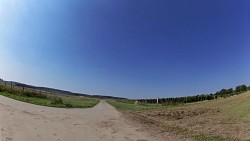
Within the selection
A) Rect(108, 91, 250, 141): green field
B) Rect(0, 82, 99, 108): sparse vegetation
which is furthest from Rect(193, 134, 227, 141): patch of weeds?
Rect(0, 82, 99, 108): sparse vegetation

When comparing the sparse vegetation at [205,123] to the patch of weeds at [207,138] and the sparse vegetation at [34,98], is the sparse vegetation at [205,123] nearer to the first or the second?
the patch of weeds at [207,138]

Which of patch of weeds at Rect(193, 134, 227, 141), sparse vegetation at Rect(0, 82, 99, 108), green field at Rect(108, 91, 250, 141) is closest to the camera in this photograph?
patch of weeds at Rect(193, 134, 227, 141)

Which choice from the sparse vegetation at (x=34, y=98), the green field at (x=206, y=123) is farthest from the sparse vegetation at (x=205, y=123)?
the sparse vegetation at (x=34, y=98)

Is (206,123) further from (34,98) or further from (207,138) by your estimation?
(34,98)

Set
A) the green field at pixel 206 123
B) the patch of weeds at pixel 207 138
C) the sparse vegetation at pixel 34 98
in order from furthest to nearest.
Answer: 1. the sparse vegetation at pixel 34 98
2. the green field at pixel 206 123
3. the patch of weeds at pixel 207 138

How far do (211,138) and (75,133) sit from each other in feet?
19.5

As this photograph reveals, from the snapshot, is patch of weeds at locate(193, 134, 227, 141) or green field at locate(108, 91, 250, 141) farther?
green field at locate(108, 91, 250, 141)

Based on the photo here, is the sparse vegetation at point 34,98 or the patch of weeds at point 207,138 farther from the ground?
the sparse vegetation at point 34,98

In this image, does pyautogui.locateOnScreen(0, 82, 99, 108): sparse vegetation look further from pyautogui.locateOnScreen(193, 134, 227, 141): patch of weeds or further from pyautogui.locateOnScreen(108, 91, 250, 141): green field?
pyautogui.locateOnScreen(193, 134, 227, 141): patch of weeds

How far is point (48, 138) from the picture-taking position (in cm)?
981

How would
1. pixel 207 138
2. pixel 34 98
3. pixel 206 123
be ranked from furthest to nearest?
pixel 34 98 < pixel 206 123 < pixel 207 138

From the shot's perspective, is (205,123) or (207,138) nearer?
(207,138)

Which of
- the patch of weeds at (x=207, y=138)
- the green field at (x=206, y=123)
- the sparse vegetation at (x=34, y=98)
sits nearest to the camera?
the patch of weeds at (x=207, y=138)

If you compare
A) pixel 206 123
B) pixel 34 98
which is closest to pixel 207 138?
pixel 206 123
